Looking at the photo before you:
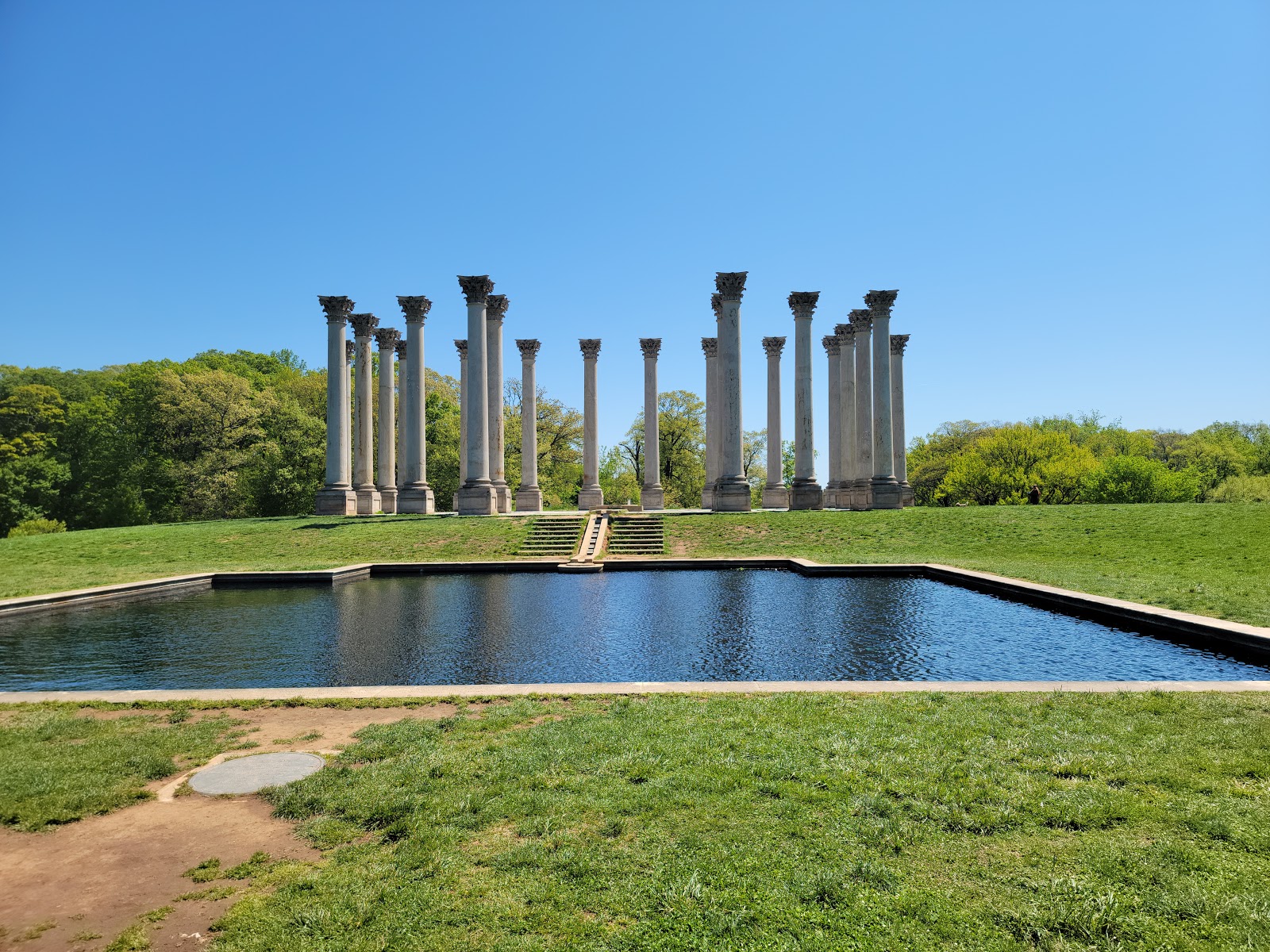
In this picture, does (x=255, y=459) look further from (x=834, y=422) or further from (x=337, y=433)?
(x=834, y=422)

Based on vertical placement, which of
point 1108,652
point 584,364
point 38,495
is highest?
point 584,364

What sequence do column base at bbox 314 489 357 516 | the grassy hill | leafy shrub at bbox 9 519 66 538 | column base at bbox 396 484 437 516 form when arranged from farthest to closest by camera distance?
leafy shrub at bbox 9 519 66 538, column base at bbox 314 489 357 516, column base at bbox 396 484 437 516, the grassy hill

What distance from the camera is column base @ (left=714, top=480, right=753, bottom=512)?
48.7 m

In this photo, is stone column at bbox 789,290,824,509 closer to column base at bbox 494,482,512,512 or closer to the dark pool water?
column base at bbox 494,482,512,512

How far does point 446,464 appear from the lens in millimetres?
68500

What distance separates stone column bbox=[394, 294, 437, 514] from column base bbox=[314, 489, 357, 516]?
4362mm

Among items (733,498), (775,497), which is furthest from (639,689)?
(775,497)

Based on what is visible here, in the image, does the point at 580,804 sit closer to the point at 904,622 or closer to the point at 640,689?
the point at 640,689

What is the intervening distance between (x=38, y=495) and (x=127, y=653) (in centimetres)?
7404

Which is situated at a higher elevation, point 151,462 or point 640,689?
point 151,462

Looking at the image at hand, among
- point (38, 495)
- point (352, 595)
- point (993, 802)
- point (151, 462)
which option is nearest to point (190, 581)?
point (352, 595)

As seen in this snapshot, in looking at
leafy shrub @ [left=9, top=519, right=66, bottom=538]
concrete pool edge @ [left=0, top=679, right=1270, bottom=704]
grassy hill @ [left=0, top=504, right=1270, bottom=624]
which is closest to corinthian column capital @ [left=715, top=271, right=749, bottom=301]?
grassy hill @ [left=0, top=504, right=1270, bottom=624]

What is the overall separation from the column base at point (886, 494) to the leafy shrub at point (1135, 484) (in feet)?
77.3

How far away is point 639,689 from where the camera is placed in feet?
36.4
